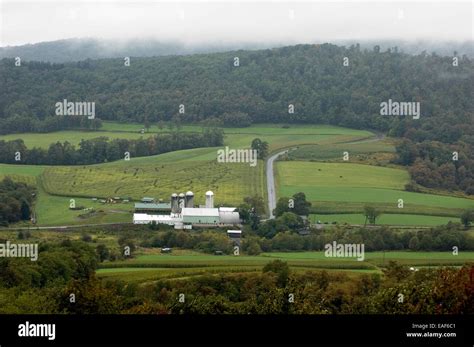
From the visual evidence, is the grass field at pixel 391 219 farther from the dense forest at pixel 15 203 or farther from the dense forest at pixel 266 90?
the dense forest at pixel 15 203

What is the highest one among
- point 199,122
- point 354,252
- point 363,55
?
point 363,55

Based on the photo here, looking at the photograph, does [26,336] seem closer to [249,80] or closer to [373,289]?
[373,289]

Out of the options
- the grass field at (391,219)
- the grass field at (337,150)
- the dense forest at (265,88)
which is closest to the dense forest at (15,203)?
the grass field at (391,219)

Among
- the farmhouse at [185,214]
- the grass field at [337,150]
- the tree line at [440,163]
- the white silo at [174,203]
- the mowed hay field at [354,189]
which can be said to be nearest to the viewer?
the farmhouse at [185,214]

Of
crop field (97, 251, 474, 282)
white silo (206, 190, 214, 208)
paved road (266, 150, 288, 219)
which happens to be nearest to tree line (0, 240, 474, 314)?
crop field (97, 251, 474, 282)

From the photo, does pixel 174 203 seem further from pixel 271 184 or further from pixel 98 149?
pixel 98 149

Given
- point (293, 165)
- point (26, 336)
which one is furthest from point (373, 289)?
point (293, 165)

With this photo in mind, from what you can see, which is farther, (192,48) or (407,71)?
(192,48)
